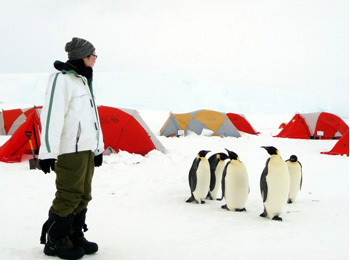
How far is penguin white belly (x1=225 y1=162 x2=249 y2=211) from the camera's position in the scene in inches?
131

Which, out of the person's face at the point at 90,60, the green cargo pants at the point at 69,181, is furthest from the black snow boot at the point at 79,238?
the person's face at the point at 90,60

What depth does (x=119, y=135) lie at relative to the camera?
22.8ft

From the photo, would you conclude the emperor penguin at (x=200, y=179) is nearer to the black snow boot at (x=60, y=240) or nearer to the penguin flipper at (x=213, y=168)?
the penguin flipper at (x=213, y=168)

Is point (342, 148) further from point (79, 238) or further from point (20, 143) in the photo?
point (79, 238)

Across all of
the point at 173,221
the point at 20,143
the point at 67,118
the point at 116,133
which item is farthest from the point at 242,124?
the point at 67,118

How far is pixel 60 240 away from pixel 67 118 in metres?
0.79

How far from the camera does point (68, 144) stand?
207cm

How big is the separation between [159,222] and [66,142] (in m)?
1.33

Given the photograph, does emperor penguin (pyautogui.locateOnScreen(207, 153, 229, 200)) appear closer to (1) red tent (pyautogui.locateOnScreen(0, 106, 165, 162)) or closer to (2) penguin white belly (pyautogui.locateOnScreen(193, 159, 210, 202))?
(2) penguin white belly (pyautogui.locateOnScreen(193, 159, 210, 202))

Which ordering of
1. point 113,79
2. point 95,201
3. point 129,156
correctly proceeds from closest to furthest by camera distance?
1. point 95,201
2. point 129,156
3. point 113,79

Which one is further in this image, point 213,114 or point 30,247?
point 213,114

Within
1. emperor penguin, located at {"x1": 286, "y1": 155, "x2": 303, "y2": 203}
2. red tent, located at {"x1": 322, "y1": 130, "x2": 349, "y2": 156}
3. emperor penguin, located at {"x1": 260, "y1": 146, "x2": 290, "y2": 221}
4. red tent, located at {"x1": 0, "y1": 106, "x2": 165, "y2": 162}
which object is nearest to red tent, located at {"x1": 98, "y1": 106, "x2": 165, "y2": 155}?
red tent, located at {"x1": 0, "y1": 106, "x2": 165, "y2": 162}

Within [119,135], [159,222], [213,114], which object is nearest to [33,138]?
[119,135]

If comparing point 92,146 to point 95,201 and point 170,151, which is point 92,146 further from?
point 170,151
